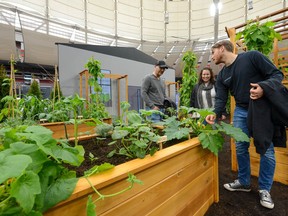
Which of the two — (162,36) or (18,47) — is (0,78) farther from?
(162,36)

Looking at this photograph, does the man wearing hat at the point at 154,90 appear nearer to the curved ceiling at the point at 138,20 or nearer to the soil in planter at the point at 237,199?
the soil in planter at the point at 237,199

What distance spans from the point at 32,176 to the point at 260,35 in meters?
2.11

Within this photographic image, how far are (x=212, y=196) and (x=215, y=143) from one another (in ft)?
1.65

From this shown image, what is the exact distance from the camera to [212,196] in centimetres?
145

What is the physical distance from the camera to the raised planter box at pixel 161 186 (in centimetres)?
63

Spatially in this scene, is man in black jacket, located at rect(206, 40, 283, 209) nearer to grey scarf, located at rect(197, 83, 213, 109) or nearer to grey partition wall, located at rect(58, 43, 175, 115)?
grey scarf, located at rect(197, 83, 213, 109)

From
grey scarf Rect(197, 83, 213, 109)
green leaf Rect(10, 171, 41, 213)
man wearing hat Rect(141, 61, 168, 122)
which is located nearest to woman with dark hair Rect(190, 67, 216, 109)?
grey scarf Rect(197, 83, 213, 109)

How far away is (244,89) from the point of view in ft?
4.99

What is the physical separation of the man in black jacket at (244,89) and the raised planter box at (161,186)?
350 millimetres

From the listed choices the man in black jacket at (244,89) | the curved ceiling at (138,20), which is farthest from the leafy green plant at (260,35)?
the curved ceiling at (138,20)

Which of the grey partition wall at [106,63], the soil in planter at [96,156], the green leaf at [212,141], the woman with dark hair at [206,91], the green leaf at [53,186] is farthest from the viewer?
the grey partition wall at [106,63]

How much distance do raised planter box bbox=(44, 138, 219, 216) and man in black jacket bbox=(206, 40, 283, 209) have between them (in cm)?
35

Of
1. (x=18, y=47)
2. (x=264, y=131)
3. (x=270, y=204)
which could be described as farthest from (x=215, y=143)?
(x=18, y=47)

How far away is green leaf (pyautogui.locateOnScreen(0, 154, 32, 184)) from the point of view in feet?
1.25
